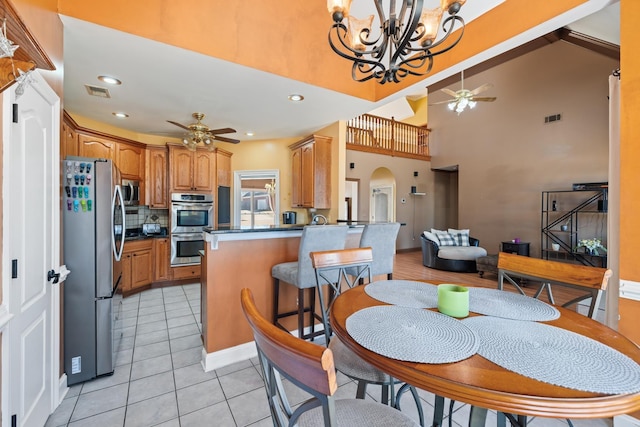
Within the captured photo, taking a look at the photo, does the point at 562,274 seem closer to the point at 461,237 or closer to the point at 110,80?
the point at 110,80

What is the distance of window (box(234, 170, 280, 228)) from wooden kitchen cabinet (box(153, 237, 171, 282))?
136 centimetres

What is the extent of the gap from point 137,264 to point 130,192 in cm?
107

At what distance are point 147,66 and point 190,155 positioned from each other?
2.34m

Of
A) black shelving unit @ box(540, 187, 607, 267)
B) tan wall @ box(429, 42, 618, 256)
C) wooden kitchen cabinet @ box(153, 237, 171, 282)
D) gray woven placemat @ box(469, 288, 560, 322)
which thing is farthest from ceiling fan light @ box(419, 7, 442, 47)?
tan wall @ box(429, 42, 618, 256)

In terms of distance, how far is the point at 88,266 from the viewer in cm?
200

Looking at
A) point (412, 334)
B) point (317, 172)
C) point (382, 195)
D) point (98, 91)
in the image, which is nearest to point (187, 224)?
point (98, 91)

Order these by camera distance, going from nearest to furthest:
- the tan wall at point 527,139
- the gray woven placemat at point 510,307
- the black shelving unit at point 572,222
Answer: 1. the gray woven placemat at point 510,307
2. the black shelving unit at point 572,222
3. the tan wall at point 527,139

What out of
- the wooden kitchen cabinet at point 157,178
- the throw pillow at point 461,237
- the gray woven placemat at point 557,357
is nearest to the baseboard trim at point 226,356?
the gray woven placemat at point 557,357

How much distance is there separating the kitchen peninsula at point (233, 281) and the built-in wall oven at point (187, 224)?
239 cm

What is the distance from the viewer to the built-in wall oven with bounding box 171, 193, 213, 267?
176 inches

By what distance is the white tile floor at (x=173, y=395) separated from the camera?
1.66m

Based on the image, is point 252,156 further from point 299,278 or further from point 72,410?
point 72,410

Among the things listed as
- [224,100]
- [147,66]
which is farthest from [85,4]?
[224,100]

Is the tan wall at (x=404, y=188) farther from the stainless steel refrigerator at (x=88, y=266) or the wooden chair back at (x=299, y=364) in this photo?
the wooden chair back at (x=299, y=364)
